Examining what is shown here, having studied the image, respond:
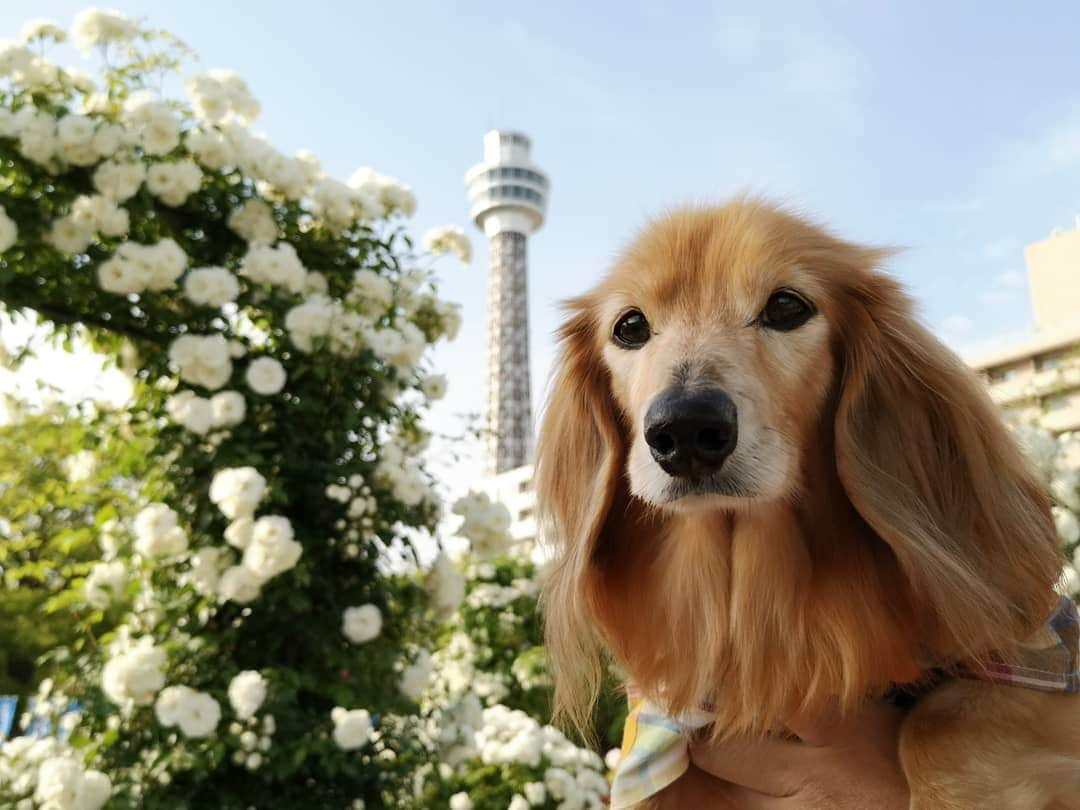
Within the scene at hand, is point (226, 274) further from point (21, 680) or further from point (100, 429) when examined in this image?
point (21, 680)

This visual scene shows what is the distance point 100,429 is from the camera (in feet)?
14.7

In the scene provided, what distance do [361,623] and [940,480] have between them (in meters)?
2.80

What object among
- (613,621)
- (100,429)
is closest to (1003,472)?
(613,621)

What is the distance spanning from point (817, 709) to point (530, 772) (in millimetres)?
3391

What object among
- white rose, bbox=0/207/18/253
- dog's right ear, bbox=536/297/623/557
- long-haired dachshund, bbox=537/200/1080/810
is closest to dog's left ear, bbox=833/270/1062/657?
long-haired dachshund, bbox=537/200/1080/810

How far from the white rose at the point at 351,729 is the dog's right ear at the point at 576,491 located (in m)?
1.85

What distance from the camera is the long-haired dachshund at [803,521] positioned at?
1646 millimetres

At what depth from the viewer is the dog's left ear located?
1.68m

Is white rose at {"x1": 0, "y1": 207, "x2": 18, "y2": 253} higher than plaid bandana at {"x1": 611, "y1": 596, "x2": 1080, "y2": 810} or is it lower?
higher

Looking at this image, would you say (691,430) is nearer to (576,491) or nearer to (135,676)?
(576,491)

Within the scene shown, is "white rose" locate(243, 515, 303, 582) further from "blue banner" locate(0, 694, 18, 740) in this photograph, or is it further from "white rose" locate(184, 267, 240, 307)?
"blue banner" locate(0, 694, 18, 740)

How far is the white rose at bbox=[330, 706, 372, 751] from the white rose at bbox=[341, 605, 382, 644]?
0.31 metres

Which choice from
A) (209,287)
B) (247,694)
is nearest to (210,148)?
(209,287)

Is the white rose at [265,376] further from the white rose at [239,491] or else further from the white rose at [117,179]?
the white rose at [117,179]
